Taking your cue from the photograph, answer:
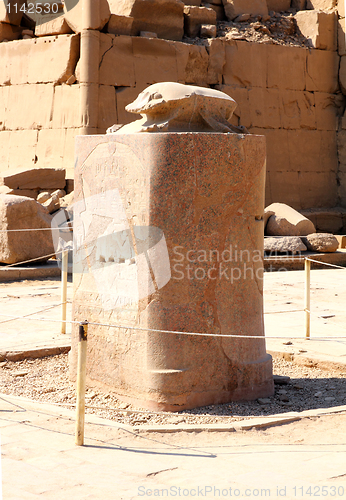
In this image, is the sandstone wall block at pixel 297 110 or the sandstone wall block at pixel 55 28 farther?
the sandstone wall block at pixel 297 110

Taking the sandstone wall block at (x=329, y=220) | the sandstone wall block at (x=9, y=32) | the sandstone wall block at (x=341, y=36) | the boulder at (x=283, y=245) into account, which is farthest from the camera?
the sandstone wall block at (x=341, y=36)

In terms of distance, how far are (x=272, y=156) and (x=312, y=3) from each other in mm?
4335

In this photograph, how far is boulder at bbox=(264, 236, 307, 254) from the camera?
11555mm

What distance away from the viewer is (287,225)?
39.8 feet

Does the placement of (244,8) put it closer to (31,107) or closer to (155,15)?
(155,15)

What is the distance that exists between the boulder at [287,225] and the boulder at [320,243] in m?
0.30

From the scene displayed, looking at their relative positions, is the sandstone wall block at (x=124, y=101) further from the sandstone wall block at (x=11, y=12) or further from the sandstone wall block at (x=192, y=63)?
the sandstone wall block at (x=11, y=12)

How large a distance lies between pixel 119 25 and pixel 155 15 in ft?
3.50

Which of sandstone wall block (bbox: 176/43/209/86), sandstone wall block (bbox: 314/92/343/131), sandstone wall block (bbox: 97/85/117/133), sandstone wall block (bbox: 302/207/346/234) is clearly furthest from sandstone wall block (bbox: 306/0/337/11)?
sandstone wall block (bbox: 97/85/117/133)

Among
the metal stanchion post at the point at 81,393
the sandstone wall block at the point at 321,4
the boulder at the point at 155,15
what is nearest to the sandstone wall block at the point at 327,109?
the sandstone wall block at the point at 321,4

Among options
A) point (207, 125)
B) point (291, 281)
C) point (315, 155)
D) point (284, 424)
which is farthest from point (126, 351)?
point (315, 155)

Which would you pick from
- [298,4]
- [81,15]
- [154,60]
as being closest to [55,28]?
[81,15]

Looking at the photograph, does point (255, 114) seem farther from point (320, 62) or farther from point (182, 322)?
point (182, 322)

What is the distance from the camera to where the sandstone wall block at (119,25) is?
496 inches
